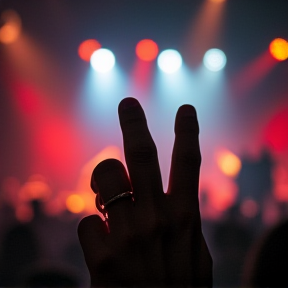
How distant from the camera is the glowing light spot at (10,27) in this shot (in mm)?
2131

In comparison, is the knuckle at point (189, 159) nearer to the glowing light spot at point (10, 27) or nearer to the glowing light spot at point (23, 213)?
the glowing light spot at point (23, 213)

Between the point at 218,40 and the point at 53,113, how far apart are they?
1101mm

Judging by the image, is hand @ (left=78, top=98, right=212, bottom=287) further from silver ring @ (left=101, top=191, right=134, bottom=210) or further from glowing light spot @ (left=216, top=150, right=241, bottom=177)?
glowing light spot @ (left=216, top=150, right=241, bottom=177)

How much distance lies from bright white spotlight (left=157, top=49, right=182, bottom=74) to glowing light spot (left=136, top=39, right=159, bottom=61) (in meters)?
0.04

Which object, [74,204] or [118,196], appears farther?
[74,204]

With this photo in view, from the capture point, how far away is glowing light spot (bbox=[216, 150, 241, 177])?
7.00ft

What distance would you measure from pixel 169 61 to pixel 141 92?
26cm

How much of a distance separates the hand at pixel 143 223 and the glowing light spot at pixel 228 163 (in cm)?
175

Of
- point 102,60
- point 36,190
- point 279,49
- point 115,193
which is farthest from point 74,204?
point 115,193

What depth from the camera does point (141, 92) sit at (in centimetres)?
216

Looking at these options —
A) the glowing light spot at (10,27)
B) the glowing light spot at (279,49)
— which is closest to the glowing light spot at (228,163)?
the glowing light spot at (279,49)

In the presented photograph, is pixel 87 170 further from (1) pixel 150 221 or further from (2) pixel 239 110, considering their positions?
(1) pixel 150 221

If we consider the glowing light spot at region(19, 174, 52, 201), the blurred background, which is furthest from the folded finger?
the glowing light spot at region(19, 174, 52, 201)

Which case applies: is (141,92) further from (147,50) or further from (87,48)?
(87,48)
